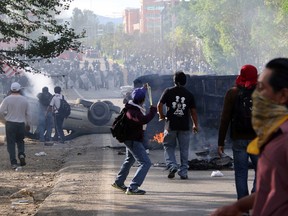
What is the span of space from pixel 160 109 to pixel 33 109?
13.7 m

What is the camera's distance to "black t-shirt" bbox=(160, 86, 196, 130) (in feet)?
44.1

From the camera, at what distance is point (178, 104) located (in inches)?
531

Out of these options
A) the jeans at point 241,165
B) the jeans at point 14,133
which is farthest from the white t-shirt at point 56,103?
the jeans at point 241,165

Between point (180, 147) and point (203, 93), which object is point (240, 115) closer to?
point (180, 147)

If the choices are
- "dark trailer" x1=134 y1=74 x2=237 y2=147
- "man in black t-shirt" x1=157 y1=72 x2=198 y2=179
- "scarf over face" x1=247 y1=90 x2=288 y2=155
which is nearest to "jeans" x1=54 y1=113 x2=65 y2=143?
"dark trailer" x1=134 y1=74 x2=237 y2=147

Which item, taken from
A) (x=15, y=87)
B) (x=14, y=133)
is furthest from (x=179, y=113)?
(x=14, y=133)

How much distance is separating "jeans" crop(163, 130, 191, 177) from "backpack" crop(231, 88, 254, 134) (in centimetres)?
409

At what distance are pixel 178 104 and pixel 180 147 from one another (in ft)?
2.27

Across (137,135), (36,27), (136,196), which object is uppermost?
(36,27)

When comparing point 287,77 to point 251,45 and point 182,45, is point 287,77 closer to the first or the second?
point 251,45

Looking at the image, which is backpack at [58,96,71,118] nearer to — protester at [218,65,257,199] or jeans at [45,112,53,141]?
jeans at [45,112,53,141]

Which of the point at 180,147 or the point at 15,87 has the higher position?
the point at 15,87

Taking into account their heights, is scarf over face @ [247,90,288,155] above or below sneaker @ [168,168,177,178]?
above

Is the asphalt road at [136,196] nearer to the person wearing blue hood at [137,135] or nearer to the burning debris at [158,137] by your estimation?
the person wearing blue hood at [137,135]
